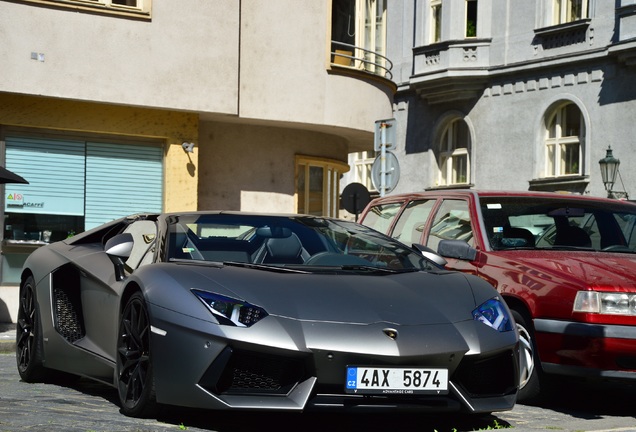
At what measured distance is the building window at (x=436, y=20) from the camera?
41.3 m

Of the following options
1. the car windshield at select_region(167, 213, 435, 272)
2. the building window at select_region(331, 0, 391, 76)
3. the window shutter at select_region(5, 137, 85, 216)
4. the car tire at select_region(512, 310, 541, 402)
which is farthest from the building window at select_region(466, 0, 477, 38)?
the car windshield at select_region(167, 213, 435, 272)

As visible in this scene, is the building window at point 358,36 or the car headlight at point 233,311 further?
the building window at point 358,36

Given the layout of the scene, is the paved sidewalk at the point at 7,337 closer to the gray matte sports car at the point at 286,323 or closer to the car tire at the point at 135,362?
the gray matte sports car at the point at 286,323

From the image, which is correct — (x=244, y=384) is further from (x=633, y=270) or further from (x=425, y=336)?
(x=633, y=270)

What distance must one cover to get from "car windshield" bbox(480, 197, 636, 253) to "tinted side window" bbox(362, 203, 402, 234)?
140 centimetres

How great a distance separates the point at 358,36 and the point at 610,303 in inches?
593

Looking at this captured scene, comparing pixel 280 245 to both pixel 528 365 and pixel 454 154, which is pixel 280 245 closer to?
pixel 528 365

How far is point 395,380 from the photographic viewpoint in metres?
6.23

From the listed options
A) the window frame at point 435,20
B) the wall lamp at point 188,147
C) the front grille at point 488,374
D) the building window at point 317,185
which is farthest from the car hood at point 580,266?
the window frame at point 435,20

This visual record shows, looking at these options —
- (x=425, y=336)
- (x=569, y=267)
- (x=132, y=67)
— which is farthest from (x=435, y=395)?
(x=132, y=67)

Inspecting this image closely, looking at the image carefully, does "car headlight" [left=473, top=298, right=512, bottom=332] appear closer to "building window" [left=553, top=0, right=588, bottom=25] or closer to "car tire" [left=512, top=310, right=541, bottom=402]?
"car tire" [left=512, top=310, right=541, bottom=402]

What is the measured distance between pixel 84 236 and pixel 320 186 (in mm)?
14206

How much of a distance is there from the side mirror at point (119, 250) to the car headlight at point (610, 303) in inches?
112

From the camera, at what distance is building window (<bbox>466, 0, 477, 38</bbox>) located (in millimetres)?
40156
